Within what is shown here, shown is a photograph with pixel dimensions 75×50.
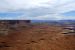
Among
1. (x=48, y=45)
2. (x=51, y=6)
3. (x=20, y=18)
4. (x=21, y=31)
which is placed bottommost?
(x=48, y=45)

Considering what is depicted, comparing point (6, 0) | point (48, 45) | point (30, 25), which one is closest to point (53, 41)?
point (48, 45)

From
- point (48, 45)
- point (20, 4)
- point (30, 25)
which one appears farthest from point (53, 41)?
point (20, 4)

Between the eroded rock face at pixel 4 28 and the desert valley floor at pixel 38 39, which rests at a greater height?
the eroded rock face at pixel 4 28

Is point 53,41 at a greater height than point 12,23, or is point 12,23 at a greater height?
point 12,23

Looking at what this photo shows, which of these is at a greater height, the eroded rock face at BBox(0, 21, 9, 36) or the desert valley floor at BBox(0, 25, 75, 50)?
the eroded rock face at BBox(0, 21, 9, 36)

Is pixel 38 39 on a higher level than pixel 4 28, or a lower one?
lower

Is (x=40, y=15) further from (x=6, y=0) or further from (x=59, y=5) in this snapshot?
(x=6, y=0)
